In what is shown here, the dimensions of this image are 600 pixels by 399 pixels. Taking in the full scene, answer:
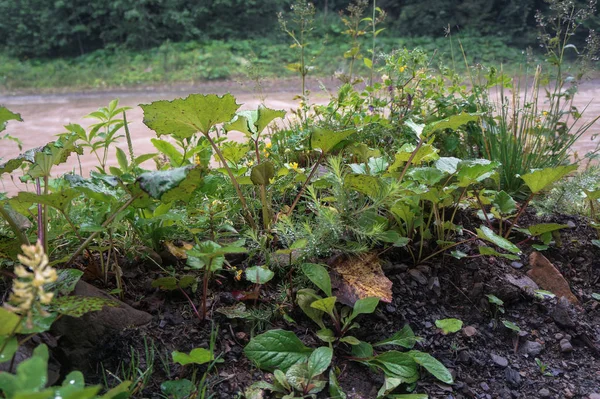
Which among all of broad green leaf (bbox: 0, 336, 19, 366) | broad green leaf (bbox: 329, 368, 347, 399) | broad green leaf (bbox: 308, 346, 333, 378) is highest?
broad green leaf (bbox: 0, 336, 19, 366)

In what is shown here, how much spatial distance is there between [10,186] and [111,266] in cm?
291

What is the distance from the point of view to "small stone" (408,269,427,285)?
1.39 m

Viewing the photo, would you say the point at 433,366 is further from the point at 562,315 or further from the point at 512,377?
the point at 562,315

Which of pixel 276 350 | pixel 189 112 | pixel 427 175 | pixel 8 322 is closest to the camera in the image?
pixel 8 322

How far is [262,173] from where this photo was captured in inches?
51.7

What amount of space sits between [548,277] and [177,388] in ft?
3.63

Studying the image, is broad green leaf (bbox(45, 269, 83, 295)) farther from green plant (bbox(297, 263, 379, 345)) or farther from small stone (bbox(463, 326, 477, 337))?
small stone (bbox(463, 326, 477, 337))

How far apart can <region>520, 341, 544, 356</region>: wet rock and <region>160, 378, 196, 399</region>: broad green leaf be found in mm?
824

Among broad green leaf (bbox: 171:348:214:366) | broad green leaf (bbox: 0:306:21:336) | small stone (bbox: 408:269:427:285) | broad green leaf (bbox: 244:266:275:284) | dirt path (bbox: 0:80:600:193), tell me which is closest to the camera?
broad green leaf (bbox: 0:306:21:336)

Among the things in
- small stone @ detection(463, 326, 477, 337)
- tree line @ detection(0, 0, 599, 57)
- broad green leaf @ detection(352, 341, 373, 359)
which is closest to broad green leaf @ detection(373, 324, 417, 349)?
broad green leaf @ detection(352, 341, 373, 359)

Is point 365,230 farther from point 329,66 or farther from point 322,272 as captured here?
point 329,66

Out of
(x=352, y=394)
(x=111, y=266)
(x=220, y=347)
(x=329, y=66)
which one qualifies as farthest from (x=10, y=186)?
(x=329, y=66)

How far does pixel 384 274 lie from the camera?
1.36m

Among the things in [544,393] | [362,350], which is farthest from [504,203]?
[362,350]
